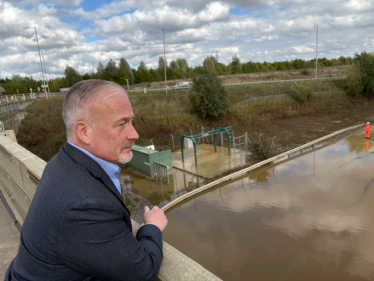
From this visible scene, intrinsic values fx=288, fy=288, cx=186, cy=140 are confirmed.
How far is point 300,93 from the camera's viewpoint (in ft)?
110

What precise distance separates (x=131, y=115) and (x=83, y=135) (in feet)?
0.87

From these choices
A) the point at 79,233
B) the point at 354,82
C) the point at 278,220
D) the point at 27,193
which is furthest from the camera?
the point at 354,82

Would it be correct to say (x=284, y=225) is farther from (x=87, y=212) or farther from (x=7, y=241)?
(x=87, y=212)

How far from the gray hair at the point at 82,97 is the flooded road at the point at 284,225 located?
23.0ft

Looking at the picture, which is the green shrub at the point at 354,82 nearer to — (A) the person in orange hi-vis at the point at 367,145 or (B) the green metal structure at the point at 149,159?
(A) the person in orange hi-vis at the point at 367,145

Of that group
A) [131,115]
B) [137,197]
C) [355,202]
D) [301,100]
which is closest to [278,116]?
[301,100]

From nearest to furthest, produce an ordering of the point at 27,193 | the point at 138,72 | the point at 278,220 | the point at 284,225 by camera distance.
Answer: the point at 27,193 < the point at 284,225 < the point at 278,220 < the point at 138,72

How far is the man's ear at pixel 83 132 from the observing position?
4.74 ft

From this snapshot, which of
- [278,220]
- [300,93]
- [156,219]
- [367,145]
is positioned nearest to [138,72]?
[300,93]

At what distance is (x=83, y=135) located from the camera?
4.77 ft

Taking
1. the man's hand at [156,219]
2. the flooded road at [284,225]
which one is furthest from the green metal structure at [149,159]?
the man's hand at [156,219]

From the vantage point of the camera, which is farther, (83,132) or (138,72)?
(138,72)

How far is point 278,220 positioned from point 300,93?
27195mm

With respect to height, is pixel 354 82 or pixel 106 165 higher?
pixel 106 165
